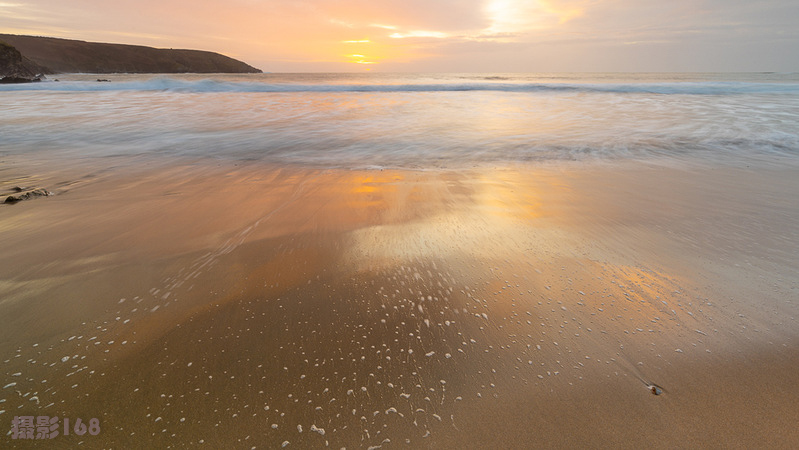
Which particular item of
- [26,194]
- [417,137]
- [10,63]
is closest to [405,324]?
[26,194]

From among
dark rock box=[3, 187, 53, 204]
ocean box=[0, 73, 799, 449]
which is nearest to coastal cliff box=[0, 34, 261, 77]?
dark rock box=[3, 187, 53, 204]

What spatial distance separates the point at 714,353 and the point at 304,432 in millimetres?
1592

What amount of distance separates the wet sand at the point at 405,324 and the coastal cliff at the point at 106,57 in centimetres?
9754

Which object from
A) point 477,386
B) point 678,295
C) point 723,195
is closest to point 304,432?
point 477,386

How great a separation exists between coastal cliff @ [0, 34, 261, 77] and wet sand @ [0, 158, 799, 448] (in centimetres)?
9754

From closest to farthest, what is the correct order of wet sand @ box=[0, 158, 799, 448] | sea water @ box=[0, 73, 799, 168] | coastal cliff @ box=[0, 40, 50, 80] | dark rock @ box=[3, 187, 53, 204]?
1. wet sand @ box=[0, 158, 799, 448]
2. dark rock @ box=[3, 187, 53, 204]
3. sea water @ box=[0, 73, 799, 168]
4. coastal cliff @ box=[0, 40, 50, 80]

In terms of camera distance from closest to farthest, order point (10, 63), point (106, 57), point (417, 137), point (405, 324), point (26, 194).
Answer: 1. point (405, 324)
2. point (26, 194)
3. point (417, 137)
4. point (10, 63)
5. point (106, 57)

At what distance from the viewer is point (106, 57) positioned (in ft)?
273

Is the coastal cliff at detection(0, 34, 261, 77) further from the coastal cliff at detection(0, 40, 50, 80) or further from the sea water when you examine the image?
the sea water

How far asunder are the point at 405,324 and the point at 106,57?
115868mm

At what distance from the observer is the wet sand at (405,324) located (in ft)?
3.67

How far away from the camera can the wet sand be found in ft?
3.67

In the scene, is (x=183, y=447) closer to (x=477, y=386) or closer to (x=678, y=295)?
(x=477, y=386)

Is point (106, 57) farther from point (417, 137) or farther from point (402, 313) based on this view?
point (402, 313)
